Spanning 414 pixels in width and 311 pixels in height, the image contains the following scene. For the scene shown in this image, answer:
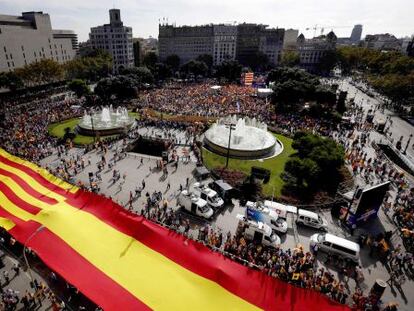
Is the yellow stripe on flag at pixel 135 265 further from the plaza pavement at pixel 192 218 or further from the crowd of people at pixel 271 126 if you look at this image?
the plaza pavement at pixel 192 218

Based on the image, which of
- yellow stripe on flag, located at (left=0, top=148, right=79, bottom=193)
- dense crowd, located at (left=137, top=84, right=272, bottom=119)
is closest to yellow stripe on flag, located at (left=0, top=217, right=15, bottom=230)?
yellow stripe on flag, located at (left=0, top=148, right=79, bottom=193)

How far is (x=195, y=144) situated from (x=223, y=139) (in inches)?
160

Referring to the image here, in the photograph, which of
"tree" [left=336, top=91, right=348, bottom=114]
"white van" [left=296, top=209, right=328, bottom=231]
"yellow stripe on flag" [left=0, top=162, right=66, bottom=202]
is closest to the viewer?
"yellow stripe on flag" [left=0, top=162, right=66, bottom=202]

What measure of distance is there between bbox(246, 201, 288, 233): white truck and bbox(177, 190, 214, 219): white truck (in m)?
3.42

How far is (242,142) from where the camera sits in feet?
120

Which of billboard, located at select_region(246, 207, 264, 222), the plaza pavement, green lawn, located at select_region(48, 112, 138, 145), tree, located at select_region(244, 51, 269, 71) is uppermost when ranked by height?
tree, located at select_region(244, 51, 269, 71)

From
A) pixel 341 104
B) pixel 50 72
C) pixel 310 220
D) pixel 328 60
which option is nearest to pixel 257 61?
pixel 328 60

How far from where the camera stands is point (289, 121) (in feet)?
165

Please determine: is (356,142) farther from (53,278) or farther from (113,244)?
(53,278)

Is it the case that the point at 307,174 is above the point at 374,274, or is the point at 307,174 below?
above

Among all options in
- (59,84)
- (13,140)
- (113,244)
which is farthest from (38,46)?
(113,244)

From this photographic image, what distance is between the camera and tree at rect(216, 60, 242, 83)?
9406 cm

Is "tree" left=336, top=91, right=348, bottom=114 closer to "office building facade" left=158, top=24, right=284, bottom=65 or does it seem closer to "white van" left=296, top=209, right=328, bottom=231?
"white van" left=296, top=209, right=328, bottom=231

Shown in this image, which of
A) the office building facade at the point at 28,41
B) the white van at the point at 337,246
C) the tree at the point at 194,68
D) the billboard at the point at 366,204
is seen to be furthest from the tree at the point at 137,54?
the white van at the point at 337,246
